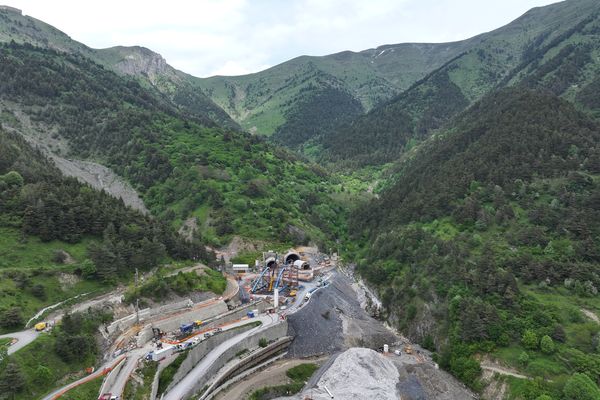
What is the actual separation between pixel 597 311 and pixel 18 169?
104557 millimetres

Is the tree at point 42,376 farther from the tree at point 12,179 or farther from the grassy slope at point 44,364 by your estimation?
the tree at point 12,179

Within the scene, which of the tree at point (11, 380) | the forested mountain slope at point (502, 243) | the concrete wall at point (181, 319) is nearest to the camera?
the tree at point (11, 380)

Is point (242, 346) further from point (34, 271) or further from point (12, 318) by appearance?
point (34, 271)

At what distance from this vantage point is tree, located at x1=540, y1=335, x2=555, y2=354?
200 feet

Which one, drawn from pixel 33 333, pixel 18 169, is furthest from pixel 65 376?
pixel 18 169

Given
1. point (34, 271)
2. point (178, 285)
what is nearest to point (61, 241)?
point (34, 271)

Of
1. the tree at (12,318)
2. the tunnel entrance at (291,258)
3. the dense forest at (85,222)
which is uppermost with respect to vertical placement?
the dense forest at (85,222)

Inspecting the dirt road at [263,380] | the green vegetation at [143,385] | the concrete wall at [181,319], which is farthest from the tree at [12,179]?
the dirt road at [263,380]

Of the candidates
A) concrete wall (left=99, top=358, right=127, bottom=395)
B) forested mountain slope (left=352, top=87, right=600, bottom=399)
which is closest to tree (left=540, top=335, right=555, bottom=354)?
forested mountain slope (left=352, top=87, right=600, bottom=399)

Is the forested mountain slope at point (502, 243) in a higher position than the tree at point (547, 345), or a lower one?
higher

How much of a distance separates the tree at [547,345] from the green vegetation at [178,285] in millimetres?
51655

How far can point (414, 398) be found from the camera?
6147cm

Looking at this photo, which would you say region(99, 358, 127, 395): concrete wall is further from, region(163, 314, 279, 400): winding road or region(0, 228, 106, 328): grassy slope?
region(0, 228, 106, 328): grassy slope

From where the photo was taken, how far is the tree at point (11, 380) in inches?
1615
